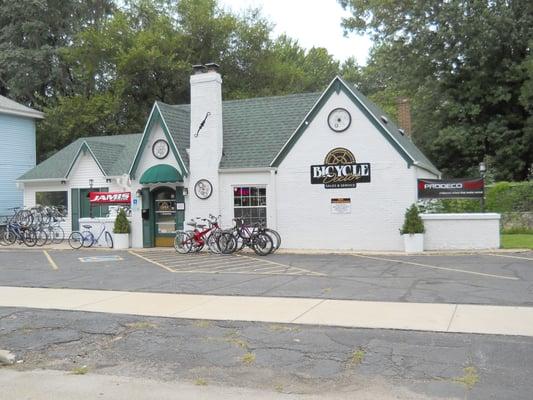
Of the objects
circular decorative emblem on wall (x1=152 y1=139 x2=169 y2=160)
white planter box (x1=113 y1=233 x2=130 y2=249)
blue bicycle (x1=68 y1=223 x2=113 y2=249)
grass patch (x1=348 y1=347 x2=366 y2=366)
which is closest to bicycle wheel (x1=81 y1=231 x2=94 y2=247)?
blue bicycle (x1=68 y1=223 x2=113 y2=249)

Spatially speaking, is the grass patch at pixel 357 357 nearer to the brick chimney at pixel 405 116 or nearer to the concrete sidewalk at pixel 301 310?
the concrete sidewalk at pixel 301 310

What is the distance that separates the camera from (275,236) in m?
19.9

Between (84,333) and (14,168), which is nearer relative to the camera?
(84,333)

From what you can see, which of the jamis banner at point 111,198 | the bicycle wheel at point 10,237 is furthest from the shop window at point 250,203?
the bicycle wheel at point 10,237

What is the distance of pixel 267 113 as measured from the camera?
23312 millimetres

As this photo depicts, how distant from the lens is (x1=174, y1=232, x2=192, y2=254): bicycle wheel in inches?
808

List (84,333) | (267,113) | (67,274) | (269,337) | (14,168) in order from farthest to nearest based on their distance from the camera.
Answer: (14,168) < (267,113) < (67,274) < (84,333) < (269,337)

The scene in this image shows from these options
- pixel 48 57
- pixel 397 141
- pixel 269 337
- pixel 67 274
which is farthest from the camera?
pixel 48 57

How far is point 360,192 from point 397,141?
2.09 m

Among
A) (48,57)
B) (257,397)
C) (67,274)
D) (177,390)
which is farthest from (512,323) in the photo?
(48,57)

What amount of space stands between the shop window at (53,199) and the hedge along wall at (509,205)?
17.1 m

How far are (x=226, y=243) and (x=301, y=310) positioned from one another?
34.6 ft

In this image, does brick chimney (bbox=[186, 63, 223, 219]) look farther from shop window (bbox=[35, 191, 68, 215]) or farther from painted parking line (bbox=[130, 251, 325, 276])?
shop window (bbox=[35, 191, 68, 215])

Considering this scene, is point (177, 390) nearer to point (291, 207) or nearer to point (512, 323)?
point (512, 323)
